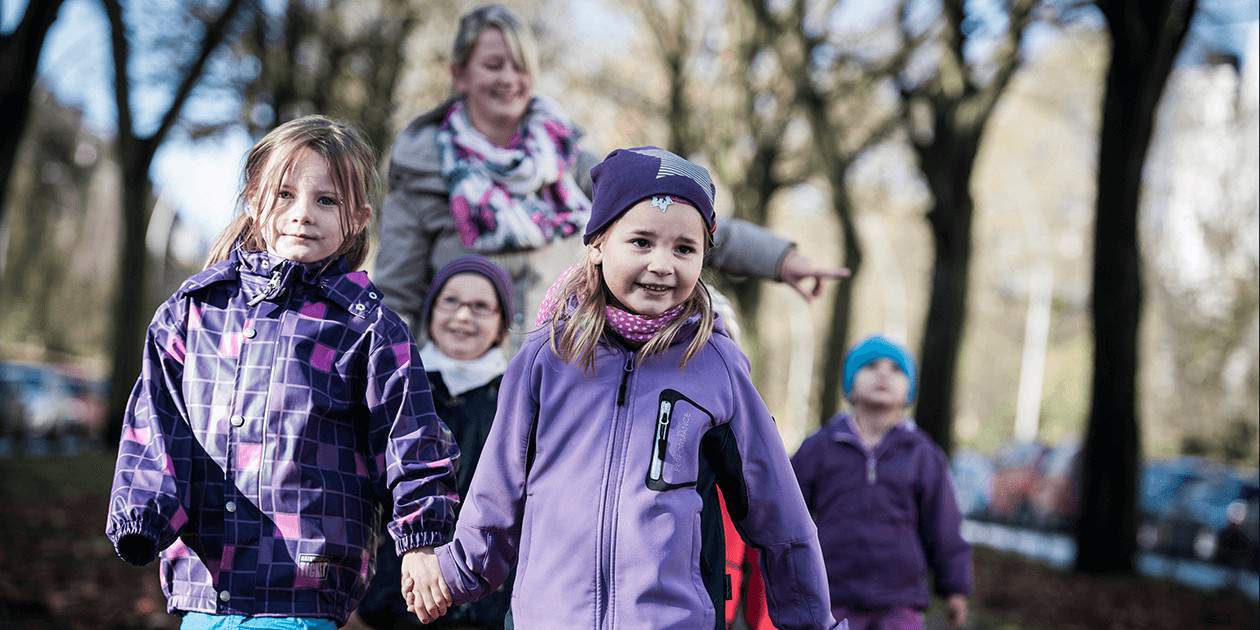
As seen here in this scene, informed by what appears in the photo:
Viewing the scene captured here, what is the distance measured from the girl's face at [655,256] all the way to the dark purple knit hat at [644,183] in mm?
24

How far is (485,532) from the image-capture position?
313 cm

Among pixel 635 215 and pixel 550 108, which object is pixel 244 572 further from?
pixel 550 108

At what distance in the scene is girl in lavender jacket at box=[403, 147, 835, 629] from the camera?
301 cm

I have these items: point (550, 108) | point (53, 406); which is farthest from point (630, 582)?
point (53, 406)

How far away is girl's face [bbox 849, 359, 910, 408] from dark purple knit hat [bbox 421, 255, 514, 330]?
166 centimetres

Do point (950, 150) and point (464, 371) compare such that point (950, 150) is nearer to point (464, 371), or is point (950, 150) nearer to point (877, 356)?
point (877, 356)

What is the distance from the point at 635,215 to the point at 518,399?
50 centimetres

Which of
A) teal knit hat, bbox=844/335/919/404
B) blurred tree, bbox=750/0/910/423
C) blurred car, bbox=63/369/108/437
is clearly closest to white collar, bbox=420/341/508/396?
teal knit hat, bbox=844/335/919/404

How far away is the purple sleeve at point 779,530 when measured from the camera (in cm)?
314

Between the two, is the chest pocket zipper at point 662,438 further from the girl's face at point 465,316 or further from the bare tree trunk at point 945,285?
the bare tree trunk at point 945,285

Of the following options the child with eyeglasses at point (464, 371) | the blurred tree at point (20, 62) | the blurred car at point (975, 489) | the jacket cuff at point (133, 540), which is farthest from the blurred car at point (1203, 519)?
the jacket cuff at point (133, 540)

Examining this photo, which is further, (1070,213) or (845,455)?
(1070,213)

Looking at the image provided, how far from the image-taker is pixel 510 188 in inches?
179

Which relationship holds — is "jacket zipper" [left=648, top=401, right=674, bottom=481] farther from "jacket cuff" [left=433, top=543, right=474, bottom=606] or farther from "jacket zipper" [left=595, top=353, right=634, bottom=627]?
"jacket cuff" [left=433, top=543, right=474, bottom=606]
